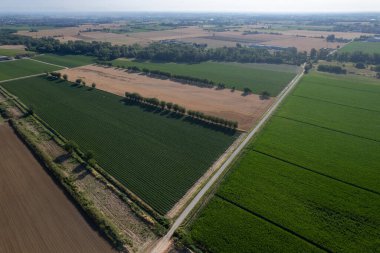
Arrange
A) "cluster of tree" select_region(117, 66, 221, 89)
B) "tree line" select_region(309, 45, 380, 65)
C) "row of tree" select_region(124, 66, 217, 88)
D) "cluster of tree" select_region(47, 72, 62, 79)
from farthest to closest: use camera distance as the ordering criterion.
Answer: "tree line" select_region(309, 45, 380, 65) < "cluster of tree" select_region(47, 72, 62, 79) < "row of tree" select_region(124, 66, 217, 88) < "cluster of tree" select_region(117, 66, 221, 89)

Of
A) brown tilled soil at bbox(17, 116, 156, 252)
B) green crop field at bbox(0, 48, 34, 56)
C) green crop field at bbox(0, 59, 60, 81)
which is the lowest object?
brown tilled soil at bbox(17, 116, 156, 252)

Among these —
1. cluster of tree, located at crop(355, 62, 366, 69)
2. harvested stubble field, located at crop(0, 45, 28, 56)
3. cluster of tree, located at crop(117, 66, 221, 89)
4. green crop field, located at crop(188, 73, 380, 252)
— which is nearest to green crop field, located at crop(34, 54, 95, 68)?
harvested stubble field, located at crop(0, 45, 28, 56)

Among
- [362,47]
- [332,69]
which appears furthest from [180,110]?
[362,47]

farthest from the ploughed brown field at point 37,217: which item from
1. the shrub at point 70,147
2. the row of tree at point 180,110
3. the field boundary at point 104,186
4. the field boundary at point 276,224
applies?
the row of tree at point 180,110

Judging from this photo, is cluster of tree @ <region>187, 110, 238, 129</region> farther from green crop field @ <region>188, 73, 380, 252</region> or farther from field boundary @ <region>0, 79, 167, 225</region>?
field boundary @ <region>0, 79, 167, 225</region>

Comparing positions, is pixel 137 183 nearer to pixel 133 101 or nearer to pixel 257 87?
pixel 133 101

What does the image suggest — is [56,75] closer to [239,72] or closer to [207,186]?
[239,72]
